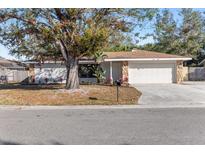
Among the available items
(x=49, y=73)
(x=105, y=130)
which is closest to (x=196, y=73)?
(x=49, y=73)

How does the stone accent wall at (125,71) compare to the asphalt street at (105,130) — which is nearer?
the asphalt street at (105,130)

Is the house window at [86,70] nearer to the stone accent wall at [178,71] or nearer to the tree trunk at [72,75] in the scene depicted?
the stone accent wall at [178,71]

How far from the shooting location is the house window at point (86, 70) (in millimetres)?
30922

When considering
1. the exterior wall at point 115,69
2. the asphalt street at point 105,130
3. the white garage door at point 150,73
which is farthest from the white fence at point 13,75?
the asphalt street at point 105,130

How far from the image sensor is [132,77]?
1187 inches

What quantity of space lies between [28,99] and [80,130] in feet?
30.8

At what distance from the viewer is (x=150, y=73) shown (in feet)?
99.1

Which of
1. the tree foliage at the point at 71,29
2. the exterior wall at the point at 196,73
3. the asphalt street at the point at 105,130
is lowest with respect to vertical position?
the asphalt street at the point at 105,130

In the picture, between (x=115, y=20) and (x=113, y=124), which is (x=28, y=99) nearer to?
(x=115, y=20)

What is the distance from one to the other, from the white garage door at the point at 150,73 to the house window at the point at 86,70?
3739 mm

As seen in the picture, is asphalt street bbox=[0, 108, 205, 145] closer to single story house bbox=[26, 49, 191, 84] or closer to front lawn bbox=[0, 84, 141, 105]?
front lawn bbox=[0, 84, 141, 105]

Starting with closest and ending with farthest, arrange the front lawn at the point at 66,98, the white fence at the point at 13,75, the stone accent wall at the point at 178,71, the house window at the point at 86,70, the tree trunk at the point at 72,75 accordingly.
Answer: the front lawn at the point at 66,98
the tree trunk at the point at 72,75
the stone accent wall at the point at 178,71
the house window at the point at 86,70
the white fence at the point at 13,75

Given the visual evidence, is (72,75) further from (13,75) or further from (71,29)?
(13,75)

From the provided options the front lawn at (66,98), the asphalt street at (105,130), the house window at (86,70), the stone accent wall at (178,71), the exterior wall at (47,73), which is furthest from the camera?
the exterior wall at (47,73)
